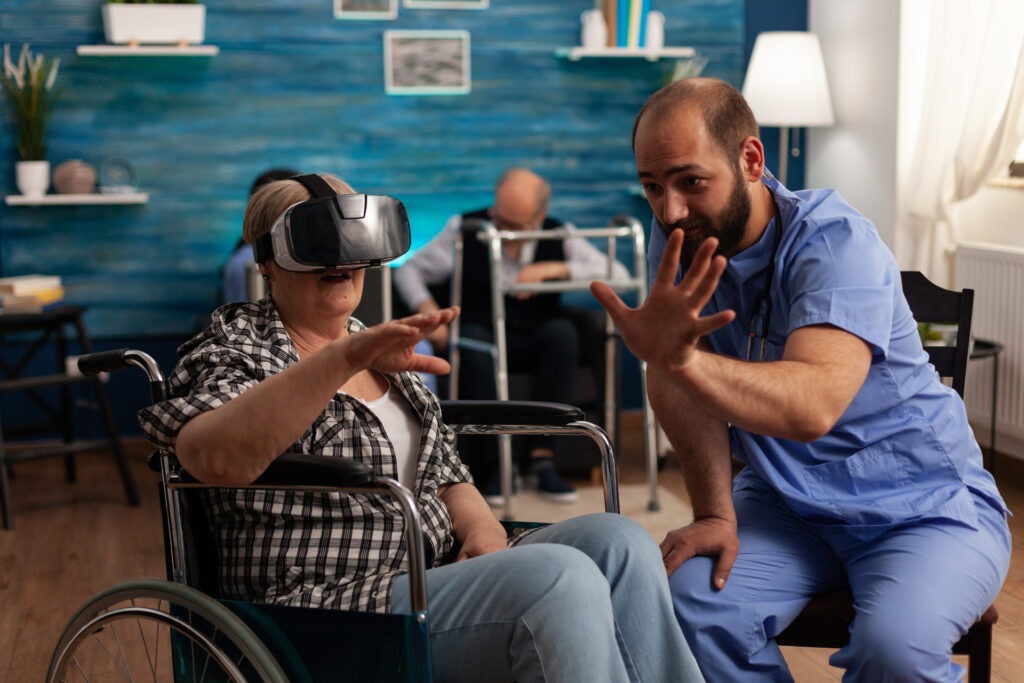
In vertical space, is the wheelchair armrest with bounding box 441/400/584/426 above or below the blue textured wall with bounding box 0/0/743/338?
below

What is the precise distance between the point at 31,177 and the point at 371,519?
3.32 m

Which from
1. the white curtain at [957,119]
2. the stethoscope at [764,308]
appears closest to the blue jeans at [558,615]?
the stethoscope at [764,308]

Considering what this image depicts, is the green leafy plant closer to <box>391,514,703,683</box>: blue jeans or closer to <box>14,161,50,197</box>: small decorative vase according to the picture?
<box>14,161,50,197</box>: small decorative vase

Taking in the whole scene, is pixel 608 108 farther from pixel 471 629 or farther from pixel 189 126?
pixel 471 629

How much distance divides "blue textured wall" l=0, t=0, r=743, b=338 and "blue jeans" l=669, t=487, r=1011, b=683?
3.25 m

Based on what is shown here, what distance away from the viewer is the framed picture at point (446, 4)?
4.72m

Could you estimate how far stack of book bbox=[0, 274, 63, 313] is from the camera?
3.93m

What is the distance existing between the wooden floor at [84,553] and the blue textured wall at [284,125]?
70 centimetres

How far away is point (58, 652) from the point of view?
169cm

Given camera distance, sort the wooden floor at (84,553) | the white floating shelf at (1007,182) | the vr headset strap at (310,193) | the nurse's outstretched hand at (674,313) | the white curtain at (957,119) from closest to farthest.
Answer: the nurse's outstretched hand at (674,313) < the vr headset strap at (310,193) < the wooden floor at (84,553) < the white curtain at (957,119) < the white floating shelf at (1007,182)

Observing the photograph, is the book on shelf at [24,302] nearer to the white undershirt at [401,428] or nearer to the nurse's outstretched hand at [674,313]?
the white undershirt at [401,428]

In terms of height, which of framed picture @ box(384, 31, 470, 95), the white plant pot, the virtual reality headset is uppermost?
the white plant pot

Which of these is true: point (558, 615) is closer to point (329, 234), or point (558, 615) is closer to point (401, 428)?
point (401, 428)

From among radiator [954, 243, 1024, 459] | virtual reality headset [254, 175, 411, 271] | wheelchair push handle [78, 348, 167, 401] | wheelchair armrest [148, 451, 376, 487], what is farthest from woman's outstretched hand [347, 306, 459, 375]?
radiator [954, 243, 1024, 459]
